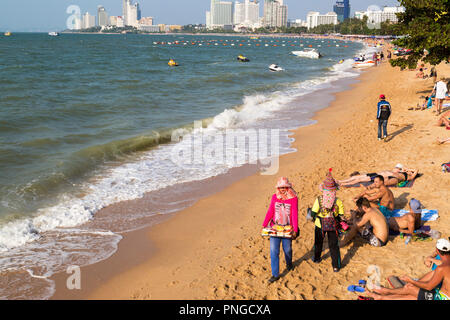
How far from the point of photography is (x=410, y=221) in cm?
703

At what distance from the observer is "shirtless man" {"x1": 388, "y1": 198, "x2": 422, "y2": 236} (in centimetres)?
703

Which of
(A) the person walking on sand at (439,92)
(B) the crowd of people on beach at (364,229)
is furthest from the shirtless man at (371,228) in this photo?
(A) the person walking on sand at (439,92)

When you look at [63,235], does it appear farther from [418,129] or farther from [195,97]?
[195,97]

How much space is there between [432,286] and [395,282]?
2.16 feet

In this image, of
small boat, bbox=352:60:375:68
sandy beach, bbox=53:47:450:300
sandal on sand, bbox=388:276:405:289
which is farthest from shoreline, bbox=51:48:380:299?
small boat, bbox=352:60:375:68

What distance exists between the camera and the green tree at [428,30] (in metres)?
15.8

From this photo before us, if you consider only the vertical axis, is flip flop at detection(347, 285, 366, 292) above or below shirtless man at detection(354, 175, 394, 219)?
below

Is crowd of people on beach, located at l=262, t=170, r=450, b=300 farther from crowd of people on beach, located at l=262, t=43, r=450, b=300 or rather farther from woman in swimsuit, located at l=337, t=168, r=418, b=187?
woman in swimsuit, located at l=337, t=168, r=418, b=187

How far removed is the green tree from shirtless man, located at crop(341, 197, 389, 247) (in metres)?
11.6

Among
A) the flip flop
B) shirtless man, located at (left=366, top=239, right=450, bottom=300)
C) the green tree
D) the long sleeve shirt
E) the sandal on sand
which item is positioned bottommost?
the flip flop

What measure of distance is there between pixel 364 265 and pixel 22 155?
475 inches

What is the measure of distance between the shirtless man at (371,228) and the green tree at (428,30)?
1160 centimetres

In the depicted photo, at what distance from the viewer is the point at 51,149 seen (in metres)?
14.4
